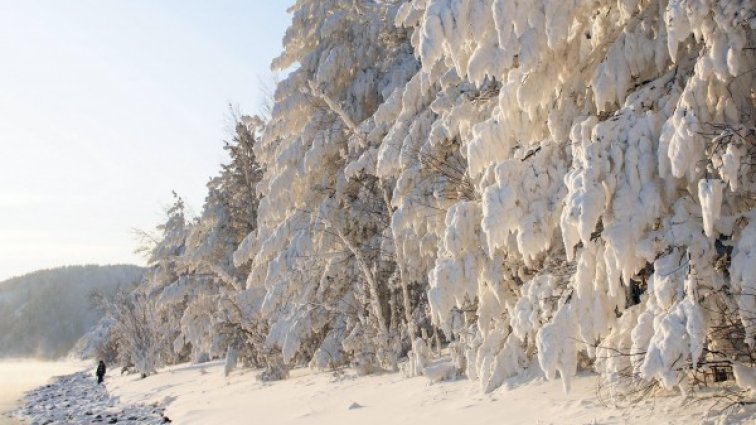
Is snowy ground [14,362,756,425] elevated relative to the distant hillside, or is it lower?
lower

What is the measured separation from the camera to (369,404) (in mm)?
10523

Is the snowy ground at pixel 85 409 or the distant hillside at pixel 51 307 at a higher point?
the distant hillside at pixel 51 307

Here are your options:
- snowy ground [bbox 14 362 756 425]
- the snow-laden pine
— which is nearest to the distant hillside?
snowy ground [bbox 14 362 756 425]

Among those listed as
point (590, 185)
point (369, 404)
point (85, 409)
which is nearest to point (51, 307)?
point (85, 409)

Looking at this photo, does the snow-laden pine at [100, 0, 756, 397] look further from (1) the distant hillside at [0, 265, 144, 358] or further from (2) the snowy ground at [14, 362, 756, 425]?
(1) the distant hillside at [0, 265, 144, 358]

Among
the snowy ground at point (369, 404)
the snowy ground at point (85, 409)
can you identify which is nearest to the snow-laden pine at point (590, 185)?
the snowy ground at point (369, 404)

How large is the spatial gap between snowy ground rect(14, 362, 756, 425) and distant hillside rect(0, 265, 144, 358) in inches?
2946

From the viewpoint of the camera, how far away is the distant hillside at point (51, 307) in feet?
A: 308

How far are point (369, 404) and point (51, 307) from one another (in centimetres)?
10122

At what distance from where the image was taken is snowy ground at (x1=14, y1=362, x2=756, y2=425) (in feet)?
21.9

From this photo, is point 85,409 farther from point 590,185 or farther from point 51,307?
point 51,307

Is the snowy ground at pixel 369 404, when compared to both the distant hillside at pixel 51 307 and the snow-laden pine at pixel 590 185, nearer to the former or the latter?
the snow-laden pine at pixel 590 185

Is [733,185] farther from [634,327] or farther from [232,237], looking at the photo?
[232,237]

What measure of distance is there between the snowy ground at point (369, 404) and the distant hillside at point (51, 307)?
7484 centimetres
